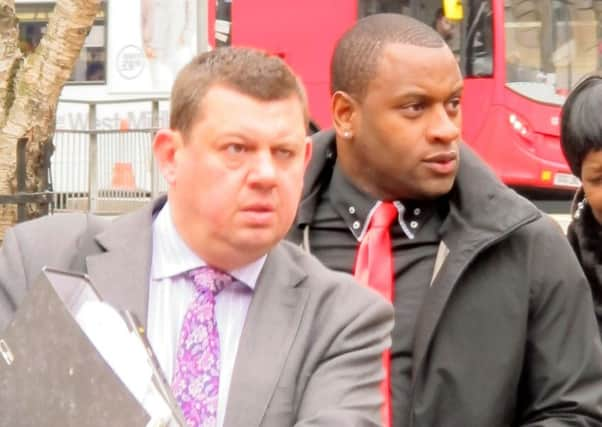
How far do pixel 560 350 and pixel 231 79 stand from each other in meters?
1.24

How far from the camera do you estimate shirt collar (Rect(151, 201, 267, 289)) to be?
2.25 m

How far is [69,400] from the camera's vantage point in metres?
1.75

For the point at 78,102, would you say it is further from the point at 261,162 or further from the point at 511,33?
the point at 261,162

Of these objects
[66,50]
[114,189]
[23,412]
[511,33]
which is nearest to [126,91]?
[114,189]

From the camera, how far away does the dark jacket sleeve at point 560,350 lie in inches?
122

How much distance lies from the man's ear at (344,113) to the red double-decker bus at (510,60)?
13545mm

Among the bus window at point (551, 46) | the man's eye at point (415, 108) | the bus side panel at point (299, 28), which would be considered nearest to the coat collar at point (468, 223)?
the man's eye at point (415, 108)

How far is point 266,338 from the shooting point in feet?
7.16

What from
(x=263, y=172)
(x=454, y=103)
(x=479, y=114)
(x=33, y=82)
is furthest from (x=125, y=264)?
(x=479, y=114)

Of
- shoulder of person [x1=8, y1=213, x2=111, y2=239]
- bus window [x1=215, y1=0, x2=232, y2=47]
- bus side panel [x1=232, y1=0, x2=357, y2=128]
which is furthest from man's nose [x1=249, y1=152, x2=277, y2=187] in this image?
bus window [x1=215, y1=0, x2=232, y2=47]

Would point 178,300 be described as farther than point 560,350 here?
No

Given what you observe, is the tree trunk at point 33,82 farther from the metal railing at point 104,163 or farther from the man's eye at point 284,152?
the metal railing at point 104,163

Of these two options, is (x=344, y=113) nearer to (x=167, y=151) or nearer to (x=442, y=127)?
(x=442, y=127)

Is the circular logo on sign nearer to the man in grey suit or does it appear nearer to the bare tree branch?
the bare tree branch
